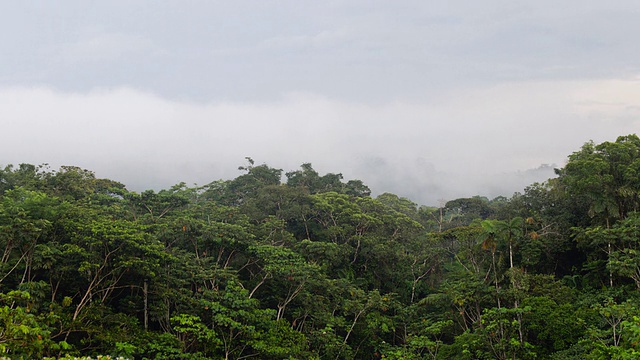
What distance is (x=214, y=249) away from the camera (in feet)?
69.8

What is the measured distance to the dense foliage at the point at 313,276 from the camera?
547 inches

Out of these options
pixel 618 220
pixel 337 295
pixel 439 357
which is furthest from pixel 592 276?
pixel 337 295

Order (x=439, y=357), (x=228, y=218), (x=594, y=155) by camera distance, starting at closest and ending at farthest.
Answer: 1. (x=439, y=357)
2. (x=594, y=155)
3. (x=228, y=218)

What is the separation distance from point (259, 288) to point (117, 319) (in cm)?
815

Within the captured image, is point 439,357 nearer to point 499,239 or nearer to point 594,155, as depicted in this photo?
point 499,239

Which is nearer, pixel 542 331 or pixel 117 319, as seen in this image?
pixel 117 319

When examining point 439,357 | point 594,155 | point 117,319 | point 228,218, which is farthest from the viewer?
point 228,218

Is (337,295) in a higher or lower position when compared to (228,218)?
lower

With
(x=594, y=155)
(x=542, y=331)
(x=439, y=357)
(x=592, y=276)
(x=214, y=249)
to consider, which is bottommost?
(x=439, y=357)

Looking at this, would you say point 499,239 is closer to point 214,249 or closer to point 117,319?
point 214,249

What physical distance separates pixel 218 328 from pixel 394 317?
380 inches

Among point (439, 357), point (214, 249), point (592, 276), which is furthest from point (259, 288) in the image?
point (592, 276)

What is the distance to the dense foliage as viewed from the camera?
1391cm

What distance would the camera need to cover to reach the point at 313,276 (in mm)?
20641
